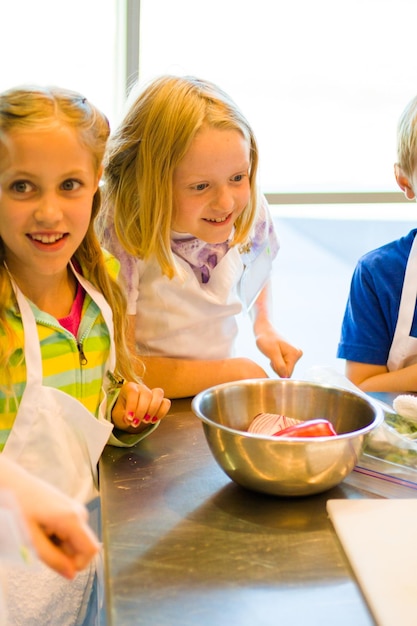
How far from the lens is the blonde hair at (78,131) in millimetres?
988

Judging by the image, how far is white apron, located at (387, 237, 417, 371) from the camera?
1493 millimetres

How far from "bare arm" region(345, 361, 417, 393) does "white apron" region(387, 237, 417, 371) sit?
3cm

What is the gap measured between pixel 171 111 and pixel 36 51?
1268mm

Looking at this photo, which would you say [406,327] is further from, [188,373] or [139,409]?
[139,409]

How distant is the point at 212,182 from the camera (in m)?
1.24

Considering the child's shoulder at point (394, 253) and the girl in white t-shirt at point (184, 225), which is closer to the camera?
the girl in white t-shirt at point (184, 225)

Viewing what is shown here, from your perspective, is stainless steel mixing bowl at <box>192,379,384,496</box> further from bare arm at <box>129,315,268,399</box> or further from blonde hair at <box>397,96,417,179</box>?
blonde hair at <box>397,96,417,179</box>

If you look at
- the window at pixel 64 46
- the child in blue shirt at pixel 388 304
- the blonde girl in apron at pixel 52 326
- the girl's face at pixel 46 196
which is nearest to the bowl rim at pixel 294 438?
the blonde girl in apron at pixel 52 326

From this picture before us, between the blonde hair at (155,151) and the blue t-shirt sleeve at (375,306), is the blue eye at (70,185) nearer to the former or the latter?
the blonde hair at (155,151)

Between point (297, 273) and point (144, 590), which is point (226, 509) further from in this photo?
point (297, 273)

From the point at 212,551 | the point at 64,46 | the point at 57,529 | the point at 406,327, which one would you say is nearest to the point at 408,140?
the point at 406,327

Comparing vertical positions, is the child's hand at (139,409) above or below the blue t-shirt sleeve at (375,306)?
above

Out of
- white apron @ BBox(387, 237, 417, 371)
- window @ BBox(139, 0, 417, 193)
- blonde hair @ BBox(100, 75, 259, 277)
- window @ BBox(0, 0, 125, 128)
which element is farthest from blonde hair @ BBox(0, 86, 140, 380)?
window @ BBox(139, 0, 417, 193)

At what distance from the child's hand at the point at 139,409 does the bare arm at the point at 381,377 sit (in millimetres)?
469
